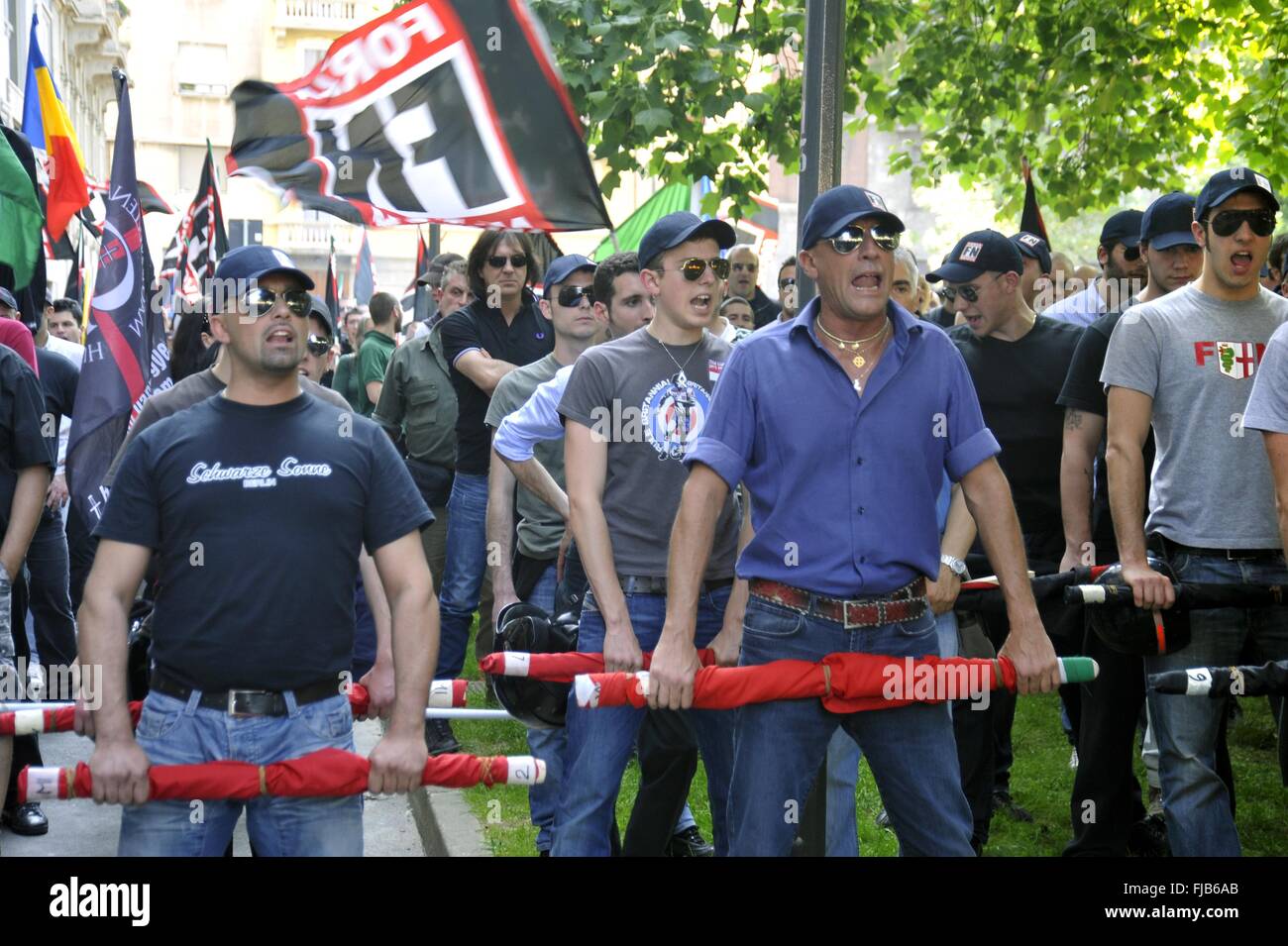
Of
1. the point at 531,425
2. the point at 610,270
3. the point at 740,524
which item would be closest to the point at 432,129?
the point at 610,270

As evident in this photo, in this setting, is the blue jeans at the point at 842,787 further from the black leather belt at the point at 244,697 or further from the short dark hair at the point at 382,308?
the short dark hair at the point at 382,308

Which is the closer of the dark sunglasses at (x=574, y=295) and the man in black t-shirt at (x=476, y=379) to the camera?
the dark sunglasses at (x=574, y=295)

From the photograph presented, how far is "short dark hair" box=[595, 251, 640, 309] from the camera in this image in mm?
6359

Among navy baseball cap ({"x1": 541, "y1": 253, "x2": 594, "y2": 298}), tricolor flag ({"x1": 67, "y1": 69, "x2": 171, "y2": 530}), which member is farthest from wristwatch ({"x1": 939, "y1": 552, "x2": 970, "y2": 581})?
tricolor flag ({"x1": 67, "y1": 69, "x2": 171, "y2": 530})

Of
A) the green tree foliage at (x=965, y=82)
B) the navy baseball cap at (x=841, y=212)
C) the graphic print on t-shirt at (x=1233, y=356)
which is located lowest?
the graphic print on t-shirt at (x=1233, y=356)

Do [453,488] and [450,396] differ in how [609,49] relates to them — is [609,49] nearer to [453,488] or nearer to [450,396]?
[450,396]

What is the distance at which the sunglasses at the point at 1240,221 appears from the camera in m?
5.39

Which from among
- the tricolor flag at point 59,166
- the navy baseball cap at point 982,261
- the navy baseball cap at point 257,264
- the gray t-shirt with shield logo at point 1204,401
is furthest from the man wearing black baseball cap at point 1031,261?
the tricolor flag at point 59,166

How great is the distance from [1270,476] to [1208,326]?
0.51 m

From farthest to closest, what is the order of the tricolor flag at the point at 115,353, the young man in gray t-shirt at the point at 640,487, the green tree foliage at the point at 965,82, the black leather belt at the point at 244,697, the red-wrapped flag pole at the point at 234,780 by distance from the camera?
the green tree foliage at the point at 965,82
the tricolor flag at the point at 115,353
the young man in gray t-shirt at the point at 640,487
the black leather belt at the point at 244,697
the red-wrapped flag pole at the point at 234,780

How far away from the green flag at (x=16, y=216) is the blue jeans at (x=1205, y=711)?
5714mm

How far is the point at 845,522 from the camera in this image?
450 centimetres

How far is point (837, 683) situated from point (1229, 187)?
87.1 inches

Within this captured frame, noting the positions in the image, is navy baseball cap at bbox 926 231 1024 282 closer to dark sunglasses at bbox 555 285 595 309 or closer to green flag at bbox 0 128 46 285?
dark sunglasses at bbox 555 285 595 309
